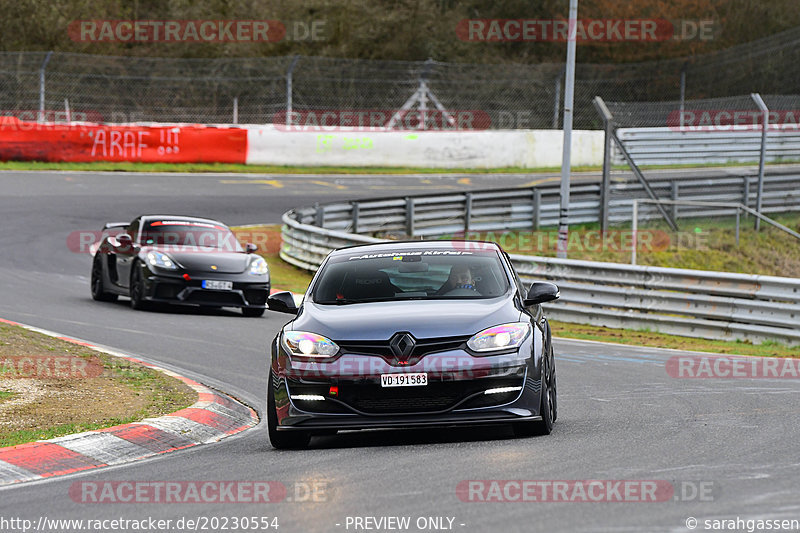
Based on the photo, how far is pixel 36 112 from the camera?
36.4m

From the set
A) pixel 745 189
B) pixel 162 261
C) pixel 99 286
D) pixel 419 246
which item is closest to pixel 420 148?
pixel 745 189

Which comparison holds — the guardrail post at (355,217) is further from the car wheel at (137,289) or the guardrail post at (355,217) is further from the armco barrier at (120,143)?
the armco barrier at (120,143)

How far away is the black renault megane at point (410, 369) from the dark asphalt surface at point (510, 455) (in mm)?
196

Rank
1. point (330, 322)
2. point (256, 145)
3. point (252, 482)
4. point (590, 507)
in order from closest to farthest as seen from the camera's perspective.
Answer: point (590, 507) → point (252, 482) → point (330, 322) → point (256, 145)

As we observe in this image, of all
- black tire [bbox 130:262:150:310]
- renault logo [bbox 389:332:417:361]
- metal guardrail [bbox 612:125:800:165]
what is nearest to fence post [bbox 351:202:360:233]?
metal guardrail [bbox 612:125:800:165]

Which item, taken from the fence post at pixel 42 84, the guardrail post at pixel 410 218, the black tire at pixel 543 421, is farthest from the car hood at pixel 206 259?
the fence post at pixel 42 84

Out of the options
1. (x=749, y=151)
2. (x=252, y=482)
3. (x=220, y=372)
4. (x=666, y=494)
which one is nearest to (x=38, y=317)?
(x=220, y=372)

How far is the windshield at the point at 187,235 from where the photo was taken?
1831 cm

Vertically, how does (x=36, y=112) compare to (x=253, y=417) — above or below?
above

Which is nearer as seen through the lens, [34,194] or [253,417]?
[253,417]

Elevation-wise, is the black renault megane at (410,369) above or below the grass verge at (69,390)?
above

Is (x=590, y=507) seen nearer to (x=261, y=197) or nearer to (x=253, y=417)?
(x=253, y=417)

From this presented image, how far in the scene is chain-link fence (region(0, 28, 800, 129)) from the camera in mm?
37188

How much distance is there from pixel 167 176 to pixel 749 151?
15578 millimetres
